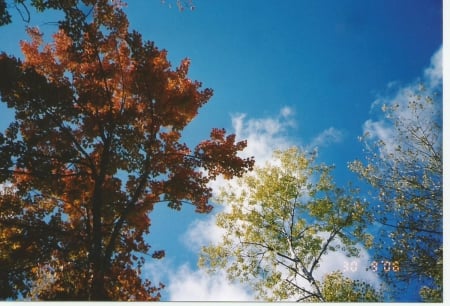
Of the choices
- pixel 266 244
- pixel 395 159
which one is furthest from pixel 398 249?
pixel 266 244

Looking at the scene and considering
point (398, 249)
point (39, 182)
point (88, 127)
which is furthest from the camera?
point (398, 249)

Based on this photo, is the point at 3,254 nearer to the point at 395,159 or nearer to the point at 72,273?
the point at 72,273

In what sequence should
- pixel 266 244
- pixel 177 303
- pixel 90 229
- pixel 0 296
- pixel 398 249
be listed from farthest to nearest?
pixel 266 244, pixel 398 249, pixel 90 229, pixel 0 296, pixel 177 303

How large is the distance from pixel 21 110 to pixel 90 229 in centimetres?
349

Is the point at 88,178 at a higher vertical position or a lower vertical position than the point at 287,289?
higher

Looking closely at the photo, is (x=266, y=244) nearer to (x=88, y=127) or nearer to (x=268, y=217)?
(x=268, y=217)

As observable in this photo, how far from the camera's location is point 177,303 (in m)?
5.89

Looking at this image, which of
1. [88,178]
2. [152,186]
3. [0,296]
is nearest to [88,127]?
[88,178]

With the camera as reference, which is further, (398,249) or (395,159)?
(395,159)

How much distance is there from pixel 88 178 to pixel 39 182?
116cm

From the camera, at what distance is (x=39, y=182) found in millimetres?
8094

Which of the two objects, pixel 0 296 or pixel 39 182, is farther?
pixel 39 182

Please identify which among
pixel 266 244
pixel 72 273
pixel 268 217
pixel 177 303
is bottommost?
pixel 177 303

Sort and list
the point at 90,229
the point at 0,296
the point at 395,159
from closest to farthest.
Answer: the point at 0,296, the point at 90,229, the point at 395,159
